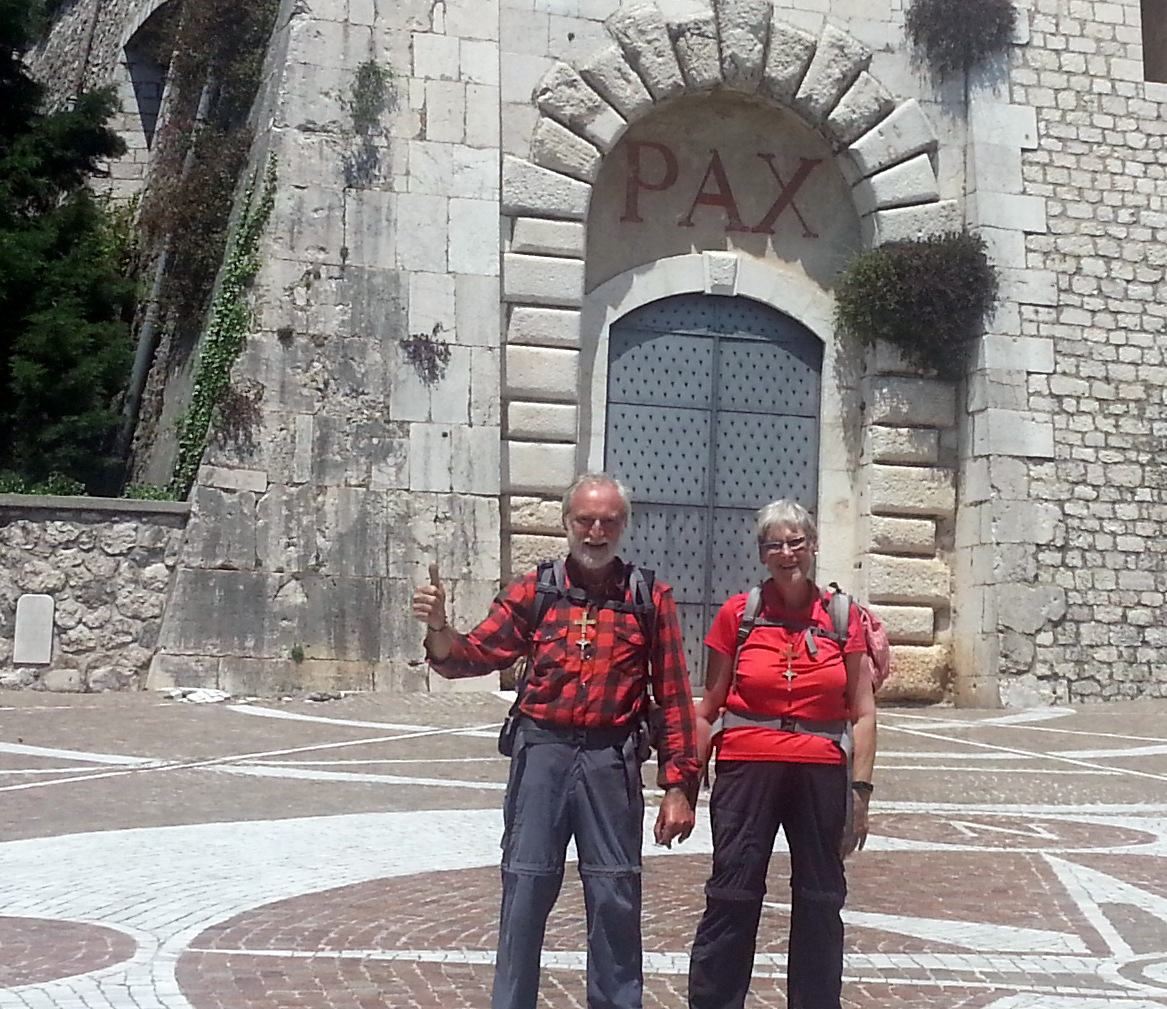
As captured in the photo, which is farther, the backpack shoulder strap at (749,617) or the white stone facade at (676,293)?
the white stone facade at (676,293)

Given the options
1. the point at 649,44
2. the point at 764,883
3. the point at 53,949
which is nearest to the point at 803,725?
the point at 764,883

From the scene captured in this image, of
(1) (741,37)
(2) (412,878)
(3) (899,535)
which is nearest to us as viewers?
(2) (412,878)

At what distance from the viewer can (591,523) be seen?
13.4ft

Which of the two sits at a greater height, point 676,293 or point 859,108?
point 859,108

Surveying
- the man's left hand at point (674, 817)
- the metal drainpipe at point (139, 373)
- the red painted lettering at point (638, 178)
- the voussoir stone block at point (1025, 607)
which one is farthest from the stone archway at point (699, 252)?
the man's left hand at point (674, 817)

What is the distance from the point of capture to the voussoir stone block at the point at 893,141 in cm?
1434

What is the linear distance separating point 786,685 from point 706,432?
10.3m

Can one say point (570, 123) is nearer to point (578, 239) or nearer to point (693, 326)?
point (578, 239)

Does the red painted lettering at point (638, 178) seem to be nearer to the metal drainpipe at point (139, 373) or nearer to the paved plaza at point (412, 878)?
the metal drainpipe at point (139, 373)

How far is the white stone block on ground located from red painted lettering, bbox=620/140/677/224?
5.59 metres

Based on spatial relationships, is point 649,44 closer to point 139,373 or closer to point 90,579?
point 139,373

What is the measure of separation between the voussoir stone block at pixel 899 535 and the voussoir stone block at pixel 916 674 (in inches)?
31.1

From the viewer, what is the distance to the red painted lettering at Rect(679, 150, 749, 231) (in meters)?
14.6

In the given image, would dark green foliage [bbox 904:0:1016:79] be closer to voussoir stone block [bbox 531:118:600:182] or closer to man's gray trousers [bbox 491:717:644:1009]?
voussoir stone block [bbox 531:118:600:182]
